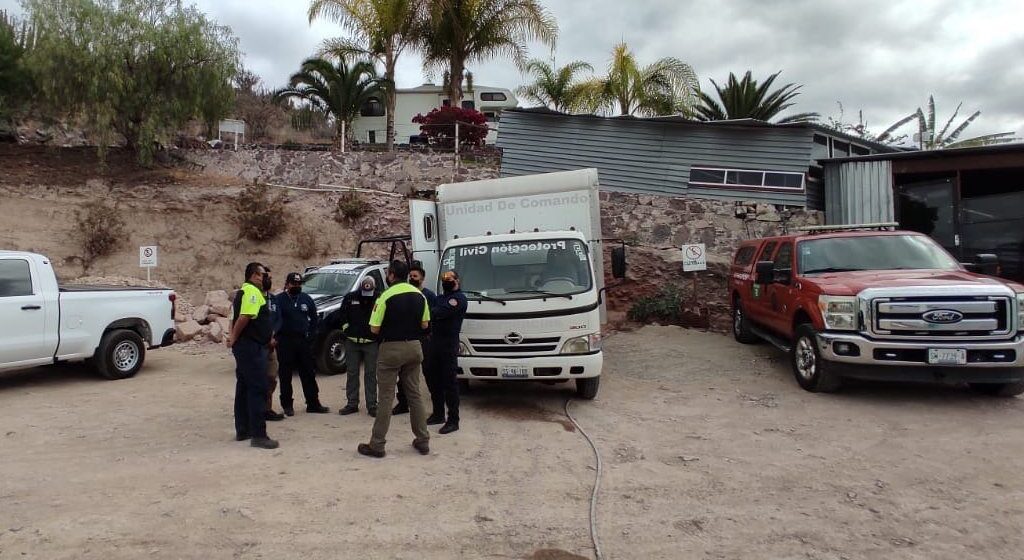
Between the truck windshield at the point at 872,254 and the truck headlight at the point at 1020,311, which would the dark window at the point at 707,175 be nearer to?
the truck windshield at the point at 872,254

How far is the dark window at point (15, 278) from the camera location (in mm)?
8062

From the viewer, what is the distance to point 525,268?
26.2ft

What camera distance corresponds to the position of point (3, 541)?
152 inches

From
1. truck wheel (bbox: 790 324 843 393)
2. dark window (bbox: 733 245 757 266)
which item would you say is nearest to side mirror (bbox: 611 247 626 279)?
truck wheel (bbox: 790 324 843 393)

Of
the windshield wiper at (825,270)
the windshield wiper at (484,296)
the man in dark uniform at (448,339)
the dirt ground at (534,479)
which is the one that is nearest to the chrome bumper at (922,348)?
the dirt ground at (534,479)

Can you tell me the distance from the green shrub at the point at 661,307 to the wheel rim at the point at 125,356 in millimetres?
9326

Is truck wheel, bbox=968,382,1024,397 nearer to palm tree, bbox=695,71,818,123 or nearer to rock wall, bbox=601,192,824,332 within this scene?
rock wall, bbox=601,192,824,332

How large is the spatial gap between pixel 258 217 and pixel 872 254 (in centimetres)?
1415

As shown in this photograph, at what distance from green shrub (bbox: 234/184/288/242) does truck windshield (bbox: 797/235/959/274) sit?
13019 millimetres

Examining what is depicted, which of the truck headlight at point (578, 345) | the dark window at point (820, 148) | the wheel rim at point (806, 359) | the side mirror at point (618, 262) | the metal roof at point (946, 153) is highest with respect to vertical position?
the dark window at point (820, 148)

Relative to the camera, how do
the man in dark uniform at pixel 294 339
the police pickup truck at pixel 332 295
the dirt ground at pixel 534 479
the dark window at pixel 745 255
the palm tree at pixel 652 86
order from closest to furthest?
the dirt ground at pixel 534 479
the man in dark uniform at pixel 294 339
the police pickup truck at pixel 332 295
the dark window at pixel 745 255
the palm tree at pixel 652 86

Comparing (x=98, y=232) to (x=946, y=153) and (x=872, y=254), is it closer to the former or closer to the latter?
(x=872, y=254)

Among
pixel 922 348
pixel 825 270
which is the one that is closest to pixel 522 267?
pixel 825 270

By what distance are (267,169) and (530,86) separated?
37.8 ft
